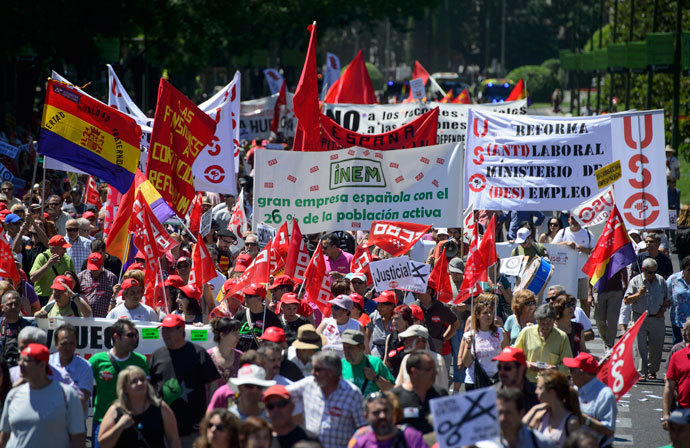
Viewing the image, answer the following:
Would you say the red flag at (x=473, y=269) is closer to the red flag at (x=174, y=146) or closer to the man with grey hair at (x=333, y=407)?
the red flag at (x=174, y=146)

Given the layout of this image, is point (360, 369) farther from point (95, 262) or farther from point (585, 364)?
point (95, 262)

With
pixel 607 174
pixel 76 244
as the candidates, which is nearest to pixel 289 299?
pixel 76 244

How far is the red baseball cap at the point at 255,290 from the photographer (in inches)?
396

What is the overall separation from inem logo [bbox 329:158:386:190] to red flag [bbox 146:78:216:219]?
1444 millimetres

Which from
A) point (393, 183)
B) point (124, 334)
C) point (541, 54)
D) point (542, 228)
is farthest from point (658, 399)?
point (541, 54)

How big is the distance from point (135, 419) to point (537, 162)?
7592mm

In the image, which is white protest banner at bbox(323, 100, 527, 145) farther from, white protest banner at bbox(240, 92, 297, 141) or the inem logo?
the inem logo

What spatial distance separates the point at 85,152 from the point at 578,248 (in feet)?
19.0

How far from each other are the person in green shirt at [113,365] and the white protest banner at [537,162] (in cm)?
641

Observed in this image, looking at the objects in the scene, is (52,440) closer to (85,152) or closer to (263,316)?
(263,316)

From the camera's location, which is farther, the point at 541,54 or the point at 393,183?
the point at 541,54

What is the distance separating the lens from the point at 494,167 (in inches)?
553

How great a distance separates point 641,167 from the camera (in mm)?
14117

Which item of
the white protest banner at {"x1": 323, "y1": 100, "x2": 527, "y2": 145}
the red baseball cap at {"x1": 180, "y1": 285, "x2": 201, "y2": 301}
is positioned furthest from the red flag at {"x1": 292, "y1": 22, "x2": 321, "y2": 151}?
the white protest banner at {"x1": 323, "y1": 100, "x2": 527, "y2": 145}
